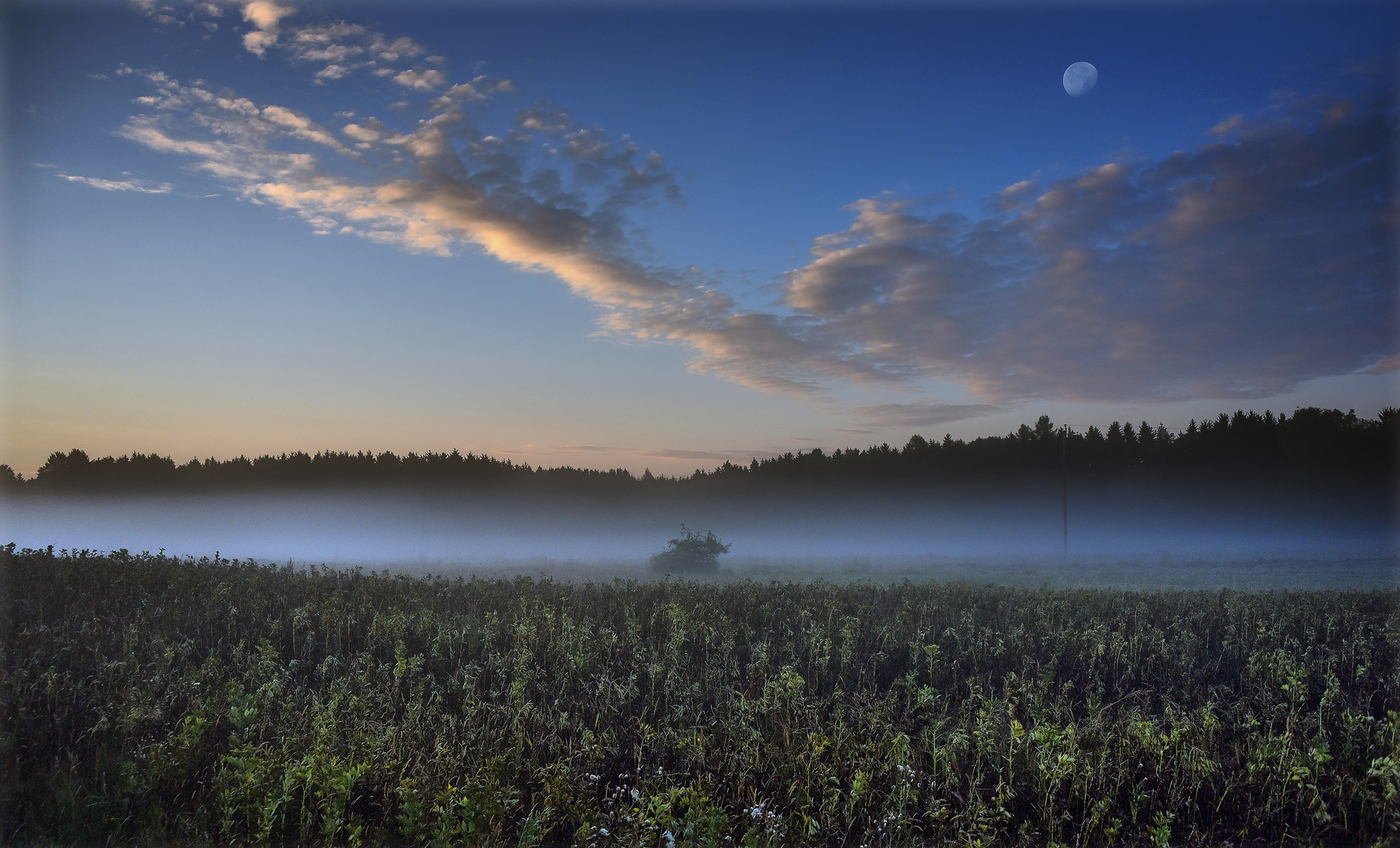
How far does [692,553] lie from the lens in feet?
98.1

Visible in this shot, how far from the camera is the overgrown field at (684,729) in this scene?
5.56 meters

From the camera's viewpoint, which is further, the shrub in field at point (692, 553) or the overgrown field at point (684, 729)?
the shrub in field at point (692, 553)

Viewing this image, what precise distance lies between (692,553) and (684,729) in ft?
75.7

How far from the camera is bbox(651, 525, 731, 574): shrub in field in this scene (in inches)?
1172

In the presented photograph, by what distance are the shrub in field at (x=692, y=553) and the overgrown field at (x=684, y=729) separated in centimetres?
1744

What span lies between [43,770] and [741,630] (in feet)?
27.4

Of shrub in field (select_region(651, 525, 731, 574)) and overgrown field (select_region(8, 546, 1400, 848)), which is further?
shrub in field (select_region(651, 525, 731, 574))

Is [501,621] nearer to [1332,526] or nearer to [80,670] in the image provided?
[80,670]

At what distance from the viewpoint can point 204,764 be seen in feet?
21.2

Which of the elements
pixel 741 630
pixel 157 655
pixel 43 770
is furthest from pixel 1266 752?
pixel 157 655

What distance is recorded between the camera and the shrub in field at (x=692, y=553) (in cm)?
2977

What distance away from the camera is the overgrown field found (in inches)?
219

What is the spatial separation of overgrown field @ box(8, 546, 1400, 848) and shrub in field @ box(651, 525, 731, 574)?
17441 mm

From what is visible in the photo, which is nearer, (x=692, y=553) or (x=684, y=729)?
(x=684, y=729)
